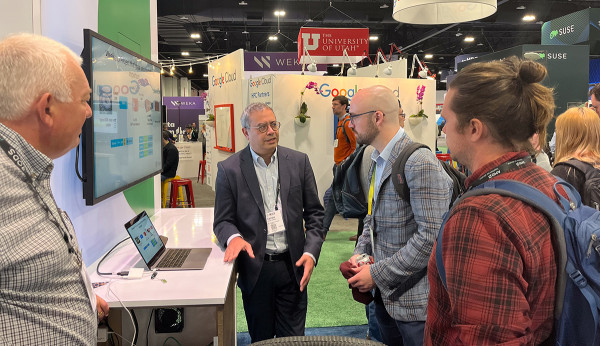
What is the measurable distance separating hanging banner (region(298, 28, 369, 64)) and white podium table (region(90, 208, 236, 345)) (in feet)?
17.5

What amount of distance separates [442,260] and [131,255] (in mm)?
1731

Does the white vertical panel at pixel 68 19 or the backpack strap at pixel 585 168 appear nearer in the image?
Answer: the white vertical panel at pixel 68 19

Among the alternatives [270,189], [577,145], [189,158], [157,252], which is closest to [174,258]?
[157,252]

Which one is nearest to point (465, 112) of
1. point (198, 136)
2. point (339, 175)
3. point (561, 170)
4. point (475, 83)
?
point (475, 83)

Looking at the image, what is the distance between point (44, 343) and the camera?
1.07 metres

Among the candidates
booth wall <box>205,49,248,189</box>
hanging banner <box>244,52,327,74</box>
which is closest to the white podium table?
booth wall <box>205,49,248,189</box>

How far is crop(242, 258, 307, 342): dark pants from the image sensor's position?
2293mm

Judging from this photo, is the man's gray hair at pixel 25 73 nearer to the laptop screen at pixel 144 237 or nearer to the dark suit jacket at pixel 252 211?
the laptop screen at pixel 144 237

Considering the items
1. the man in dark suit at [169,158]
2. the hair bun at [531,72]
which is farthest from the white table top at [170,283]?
the man in dark suit at [169,158]

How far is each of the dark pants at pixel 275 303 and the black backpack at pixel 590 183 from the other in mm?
1517

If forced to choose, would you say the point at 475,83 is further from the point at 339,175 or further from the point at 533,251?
the point at 339,175

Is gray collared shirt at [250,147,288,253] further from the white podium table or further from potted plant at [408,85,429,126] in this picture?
potted plant at [408,85,429,126]

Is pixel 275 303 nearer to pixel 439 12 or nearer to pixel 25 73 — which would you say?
pixel 25 73

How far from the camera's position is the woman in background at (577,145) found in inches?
95.8
